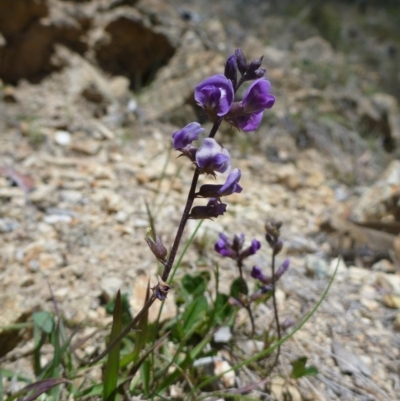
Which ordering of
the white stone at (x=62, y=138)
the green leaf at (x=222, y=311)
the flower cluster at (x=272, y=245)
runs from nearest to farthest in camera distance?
1. the flower cluster at (x=272, y=245)
2. the green leaf at (x=222, y=311)
3. the white stone at (x=62, y=138)

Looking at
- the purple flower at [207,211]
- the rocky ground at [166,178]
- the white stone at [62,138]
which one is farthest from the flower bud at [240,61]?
the white stone at [62,138]

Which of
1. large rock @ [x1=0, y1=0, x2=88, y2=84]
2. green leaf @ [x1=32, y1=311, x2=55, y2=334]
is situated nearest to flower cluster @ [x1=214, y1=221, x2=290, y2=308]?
green leaf @ [x1=32, y1=311, x2=55, y2=334]

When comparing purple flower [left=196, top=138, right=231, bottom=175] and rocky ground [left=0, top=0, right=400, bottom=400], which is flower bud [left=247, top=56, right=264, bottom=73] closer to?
purple flower [left=196, top=138, right=231, bottom=175]

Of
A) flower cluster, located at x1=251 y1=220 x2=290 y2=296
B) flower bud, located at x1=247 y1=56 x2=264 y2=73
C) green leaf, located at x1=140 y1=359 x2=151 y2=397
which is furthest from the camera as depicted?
flower cluster, located at x1=251 y1=220 x2=290 y2=296

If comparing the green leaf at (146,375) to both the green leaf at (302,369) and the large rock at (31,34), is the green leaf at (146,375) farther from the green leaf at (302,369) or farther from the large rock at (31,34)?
the large rock at (31,34)

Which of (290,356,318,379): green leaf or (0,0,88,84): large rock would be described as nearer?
(290,356,318,379): green leaf
